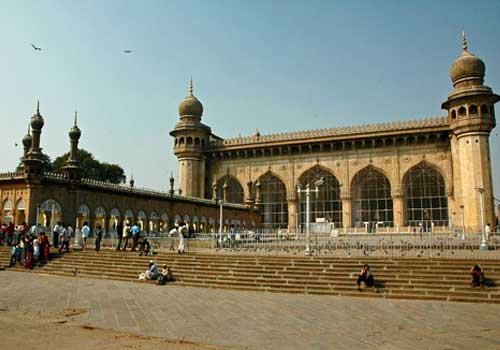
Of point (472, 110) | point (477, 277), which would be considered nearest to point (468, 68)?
point (472, 110)

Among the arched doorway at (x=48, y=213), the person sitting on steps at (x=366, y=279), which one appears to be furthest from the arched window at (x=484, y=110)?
the arched doorway at (x=48, y=213)

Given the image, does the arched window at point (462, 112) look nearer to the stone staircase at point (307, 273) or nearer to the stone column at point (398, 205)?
the stone column at point (398, 205)

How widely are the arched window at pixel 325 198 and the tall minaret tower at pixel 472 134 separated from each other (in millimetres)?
8987

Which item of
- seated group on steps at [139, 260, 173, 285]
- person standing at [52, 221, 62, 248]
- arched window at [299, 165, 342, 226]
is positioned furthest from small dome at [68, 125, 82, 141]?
arched window at [299, 165, 342, 226]

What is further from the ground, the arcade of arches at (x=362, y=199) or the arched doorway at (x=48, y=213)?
the arcade of arches at (x=362, y=199)

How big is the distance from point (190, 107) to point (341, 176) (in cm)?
1469

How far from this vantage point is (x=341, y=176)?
36500 millimetres

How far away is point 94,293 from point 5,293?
182cm

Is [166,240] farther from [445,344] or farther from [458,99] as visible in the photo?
[458,99]

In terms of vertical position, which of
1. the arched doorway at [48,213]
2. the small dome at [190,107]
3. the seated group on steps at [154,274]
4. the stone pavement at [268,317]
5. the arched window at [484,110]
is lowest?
the stone pavement at [268,317]

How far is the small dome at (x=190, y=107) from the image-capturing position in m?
40.7

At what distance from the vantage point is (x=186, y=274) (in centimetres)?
1232

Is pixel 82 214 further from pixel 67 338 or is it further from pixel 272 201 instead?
pixel 272 201

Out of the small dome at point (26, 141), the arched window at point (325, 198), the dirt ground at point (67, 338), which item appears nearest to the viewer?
the dirt ground at point (67, 338)
